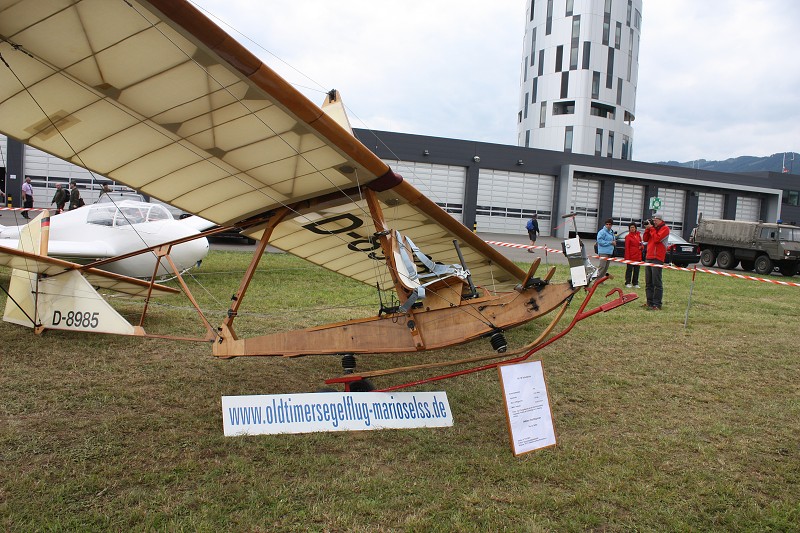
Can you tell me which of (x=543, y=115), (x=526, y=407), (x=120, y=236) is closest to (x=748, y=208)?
(x=543, y=115)

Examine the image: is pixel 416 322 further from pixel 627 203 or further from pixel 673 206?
pixel 673 206

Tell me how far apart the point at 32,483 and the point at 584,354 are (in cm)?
616

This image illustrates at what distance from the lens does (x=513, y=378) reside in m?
4.23

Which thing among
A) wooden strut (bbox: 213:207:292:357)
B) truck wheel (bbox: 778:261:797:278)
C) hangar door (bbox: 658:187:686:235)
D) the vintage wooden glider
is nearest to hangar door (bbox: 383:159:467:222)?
hangar door (bbox: 658:187:686:235)

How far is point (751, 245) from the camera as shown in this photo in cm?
2164

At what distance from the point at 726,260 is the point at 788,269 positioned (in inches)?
84.9

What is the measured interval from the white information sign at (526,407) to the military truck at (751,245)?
814 inches

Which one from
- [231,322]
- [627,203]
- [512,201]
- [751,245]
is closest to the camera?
[231,322]

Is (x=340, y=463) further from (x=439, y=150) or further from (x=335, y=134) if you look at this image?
(x=439, y=150)

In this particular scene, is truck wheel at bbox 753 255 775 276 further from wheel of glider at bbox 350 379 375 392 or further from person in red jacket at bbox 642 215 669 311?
wheel of glider at bbox 350 379 375 392

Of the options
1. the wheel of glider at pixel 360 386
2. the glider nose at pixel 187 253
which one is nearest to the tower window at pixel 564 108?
the glider nose at pixel 187 253

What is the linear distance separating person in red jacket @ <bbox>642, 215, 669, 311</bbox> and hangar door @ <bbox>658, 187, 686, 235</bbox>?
113ft

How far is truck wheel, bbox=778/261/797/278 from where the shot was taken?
20.8 meters

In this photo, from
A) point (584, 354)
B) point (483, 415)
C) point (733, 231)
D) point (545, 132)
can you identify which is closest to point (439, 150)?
point (733, 231)
